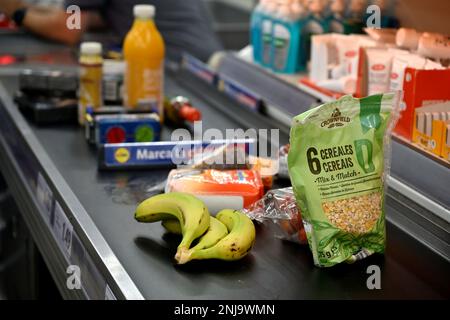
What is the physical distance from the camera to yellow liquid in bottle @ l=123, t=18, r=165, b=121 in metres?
2.35

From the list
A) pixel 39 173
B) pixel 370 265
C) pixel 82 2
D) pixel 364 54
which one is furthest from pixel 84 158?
pixel 82 2

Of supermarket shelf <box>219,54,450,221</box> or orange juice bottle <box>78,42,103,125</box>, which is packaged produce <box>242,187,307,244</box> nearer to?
supermarket shelf <box>219,54,450,221</box>

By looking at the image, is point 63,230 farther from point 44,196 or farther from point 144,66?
Result: point 144,66

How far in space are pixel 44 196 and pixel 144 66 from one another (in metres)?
0.56

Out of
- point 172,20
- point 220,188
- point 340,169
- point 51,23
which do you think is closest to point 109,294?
point 220,188

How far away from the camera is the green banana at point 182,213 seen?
59.6 inches

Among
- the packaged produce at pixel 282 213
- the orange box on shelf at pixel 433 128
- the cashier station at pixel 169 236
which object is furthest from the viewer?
the orange box on shelf at pixel 433 128

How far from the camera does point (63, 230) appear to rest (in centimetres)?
184

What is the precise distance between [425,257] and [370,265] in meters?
0.13

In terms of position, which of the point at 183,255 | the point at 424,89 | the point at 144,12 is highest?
the point at 144,12

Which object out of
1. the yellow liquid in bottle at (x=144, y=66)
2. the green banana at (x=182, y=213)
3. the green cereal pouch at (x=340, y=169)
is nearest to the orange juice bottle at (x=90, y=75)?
the yellow liquid in bottle at (x=144, y=66)

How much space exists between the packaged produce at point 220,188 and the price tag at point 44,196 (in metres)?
0.38

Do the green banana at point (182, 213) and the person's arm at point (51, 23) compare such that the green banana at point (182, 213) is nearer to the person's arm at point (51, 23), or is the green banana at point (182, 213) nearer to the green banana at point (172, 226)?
the green banana at point (172, 226)
